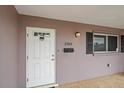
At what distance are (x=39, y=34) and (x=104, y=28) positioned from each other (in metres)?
3.02

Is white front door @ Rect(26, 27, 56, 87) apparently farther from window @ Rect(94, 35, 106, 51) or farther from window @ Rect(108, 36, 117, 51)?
window @ Rect(108, 36, 117, 51)

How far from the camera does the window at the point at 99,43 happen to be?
5230mm

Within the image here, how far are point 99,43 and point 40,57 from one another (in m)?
2.75

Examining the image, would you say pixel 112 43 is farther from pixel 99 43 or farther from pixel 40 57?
pixel 40 57

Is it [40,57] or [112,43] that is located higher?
[112,43]

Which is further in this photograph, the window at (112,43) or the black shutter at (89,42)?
the window at (112,43)

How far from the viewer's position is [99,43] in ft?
17.5

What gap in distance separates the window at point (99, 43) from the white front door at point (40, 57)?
2028mm

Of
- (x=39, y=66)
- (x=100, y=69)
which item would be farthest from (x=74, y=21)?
(x=100, y=69)

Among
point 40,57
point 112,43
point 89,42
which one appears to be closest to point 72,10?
point 40,57

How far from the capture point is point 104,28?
5.43 metres

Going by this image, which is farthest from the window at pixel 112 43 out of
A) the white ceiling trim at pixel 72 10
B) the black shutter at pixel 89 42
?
the white ceiling trim at pixel 72 10

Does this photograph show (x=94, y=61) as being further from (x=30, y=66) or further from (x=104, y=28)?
Result: (x=30, y=66)

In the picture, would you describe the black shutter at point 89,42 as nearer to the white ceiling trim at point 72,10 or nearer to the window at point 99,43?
the window at point 99,43
